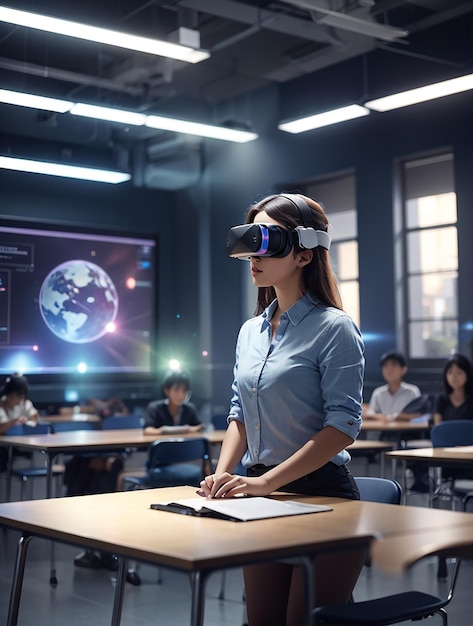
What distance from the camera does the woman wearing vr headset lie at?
174 centimetres

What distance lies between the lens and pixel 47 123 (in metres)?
4.16

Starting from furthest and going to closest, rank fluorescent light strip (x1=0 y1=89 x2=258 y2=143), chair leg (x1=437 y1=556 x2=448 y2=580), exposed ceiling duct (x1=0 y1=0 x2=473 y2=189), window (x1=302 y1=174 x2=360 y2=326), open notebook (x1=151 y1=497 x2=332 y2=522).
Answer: window (x1=302 y1=174 x2=360 y2=326) → exposed ceiling duct (x1=0 y1=0 x2=473 y2=189) → fluorescent light strip (x1=0 y1=89 x2=258 y2=143) → chair leg (x1=437 y1=556 x2=448 y2=580) → open notebook (x1=151 y1=497 x2=332 y2=522)

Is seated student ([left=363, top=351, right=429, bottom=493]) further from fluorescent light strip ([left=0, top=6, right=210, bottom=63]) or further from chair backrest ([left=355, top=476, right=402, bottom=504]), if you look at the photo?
chair backrest ([left=355, top=476, right=402, bottom=504])

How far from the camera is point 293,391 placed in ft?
5.95

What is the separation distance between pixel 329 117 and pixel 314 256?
5.01m

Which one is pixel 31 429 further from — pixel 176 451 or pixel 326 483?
pixel 326 483

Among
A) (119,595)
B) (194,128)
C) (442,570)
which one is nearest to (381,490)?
(119,595)

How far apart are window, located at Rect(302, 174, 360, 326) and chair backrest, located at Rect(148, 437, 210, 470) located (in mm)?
3688

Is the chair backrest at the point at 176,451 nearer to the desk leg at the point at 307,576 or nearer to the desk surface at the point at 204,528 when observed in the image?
the desk surface at the point at 204,528

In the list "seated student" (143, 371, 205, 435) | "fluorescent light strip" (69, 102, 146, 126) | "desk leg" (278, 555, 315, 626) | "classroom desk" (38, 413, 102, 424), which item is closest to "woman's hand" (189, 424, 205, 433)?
"seated student" (143, 371, 205, 435)

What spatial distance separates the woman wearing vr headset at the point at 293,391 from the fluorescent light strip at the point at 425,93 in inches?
175

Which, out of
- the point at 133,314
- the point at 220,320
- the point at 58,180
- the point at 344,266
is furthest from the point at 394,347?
the point at 58,180

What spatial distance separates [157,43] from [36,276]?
2.26 metres

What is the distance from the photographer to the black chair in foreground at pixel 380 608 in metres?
1.78
